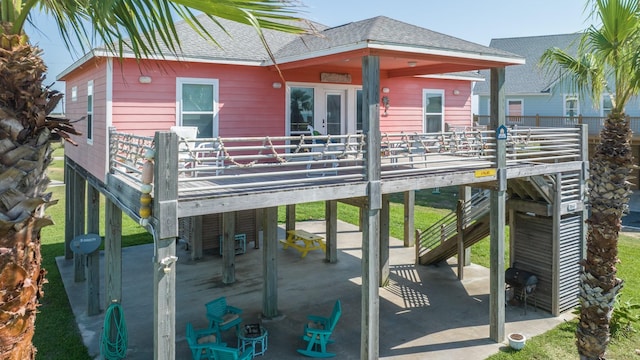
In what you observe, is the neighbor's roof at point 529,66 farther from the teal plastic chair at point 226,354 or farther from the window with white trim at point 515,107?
the teal plastic chair at point 226,354

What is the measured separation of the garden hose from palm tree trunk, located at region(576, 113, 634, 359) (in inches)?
322

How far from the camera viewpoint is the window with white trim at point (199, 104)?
10.2m

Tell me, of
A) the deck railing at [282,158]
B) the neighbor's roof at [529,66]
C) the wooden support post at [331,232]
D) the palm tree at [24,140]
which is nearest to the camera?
the palm tree at [24,140]

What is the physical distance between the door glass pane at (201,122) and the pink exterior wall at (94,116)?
1.67m

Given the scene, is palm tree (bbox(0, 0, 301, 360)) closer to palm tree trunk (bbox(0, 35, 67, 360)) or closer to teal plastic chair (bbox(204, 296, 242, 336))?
palm tree trunk (bbox(0, 35, 67, 360))

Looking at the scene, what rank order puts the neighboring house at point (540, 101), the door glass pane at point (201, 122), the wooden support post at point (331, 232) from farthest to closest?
the neighboring house at point (540, 101) < the wooden support post at point (331, 232) < the door glass pane at point (201, 122)

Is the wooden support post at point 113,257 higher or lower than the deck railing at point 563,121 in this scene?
lower

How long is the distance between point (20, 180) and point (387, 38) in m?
6.29

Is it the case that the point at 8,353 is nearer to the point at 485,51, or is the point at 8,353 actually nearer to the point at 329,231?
the point at 485,51


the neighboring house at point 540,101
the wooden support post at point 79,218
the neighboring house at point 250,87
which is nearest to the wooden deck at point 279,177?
the neighboring house at point 250,87

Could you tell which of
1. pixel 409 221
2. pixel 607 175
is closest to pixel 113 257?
pixel 607 175

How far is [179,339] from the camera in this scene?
32.2 feet

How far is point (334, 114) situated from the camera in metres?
12.4

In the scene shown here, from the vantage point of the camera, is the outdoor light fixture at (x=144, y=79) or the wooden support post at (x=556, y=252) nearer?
the outdoor light fixture at (x=144, y=79)
